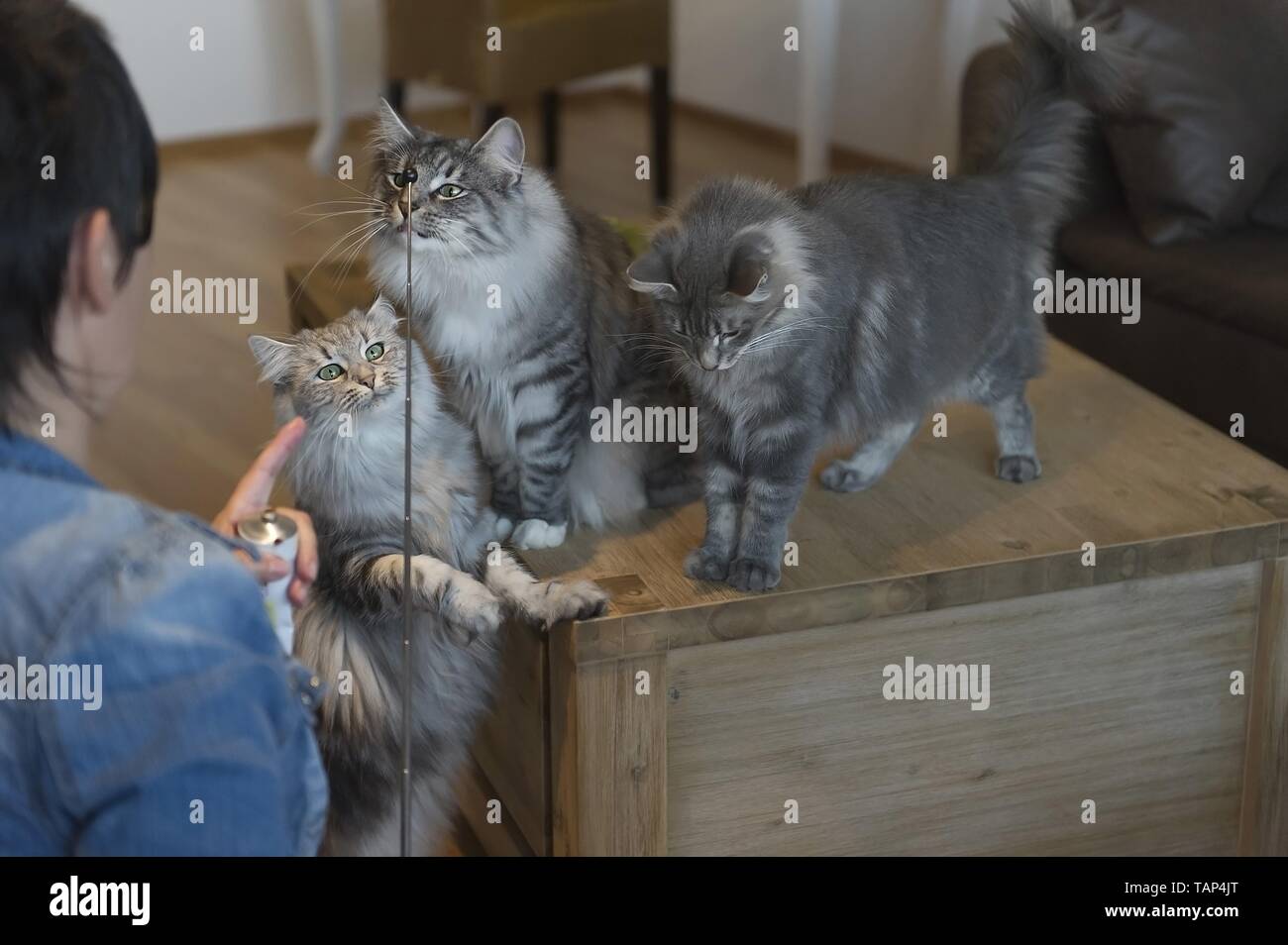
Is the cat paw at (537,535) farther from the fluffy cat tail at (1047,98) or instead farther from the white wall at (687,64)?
the white wall at (687,64)

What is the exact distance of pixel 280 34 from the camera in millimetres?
4535

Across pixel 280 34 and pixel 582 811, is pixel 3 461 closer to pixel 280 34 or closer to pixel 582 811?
pixel 582 811

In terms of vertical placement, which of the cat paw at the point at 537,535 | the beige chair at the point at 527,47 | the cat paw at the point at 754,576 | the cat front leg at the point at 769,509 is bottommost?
the cat paw at the point at 537,535

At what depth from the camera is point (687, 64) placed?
476cm

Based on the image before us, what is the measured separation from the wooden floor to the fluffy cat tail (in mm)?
1507

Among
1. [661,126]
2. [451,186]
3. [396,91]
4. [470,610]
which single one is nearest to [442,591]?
[470,610]

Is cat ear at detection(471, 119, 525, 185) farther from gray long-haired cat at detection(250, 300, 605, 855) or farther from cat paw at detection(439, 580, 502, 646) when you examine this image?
cat paw at detection(439, 580, 502, 646)

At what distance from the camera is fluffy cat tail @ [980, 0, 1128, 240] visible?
5.11 ft

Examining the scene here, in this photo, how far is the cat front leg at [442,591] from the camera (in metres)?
1.31

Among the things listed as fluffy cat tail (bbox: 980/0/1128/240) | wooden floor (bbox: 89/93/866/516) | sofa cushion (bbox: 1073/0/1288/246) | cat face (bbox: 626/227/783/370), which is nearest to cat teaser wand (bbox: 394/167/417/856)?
cat face (bbox: 626/227/783/370)

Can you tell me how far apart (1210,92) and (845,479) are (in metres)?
0.99

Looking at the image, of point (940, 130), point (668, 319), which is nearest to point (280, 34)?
point (940, 130)

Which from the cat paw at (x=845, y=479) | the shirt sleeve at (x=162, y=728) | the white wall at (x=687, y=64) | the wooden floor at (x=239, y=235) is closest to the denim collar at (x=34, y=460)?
the shirt sleeve at (x=162, y=728)

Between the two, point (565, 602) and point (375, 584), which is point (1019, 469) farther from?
point (375, 584)
